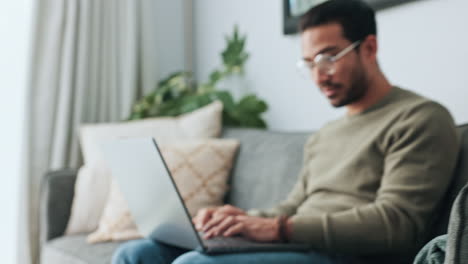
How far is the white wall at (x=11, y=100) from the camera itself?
8.98ft

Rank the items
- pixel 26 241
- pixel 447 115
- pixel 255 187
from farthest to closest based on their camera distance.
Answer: pixel 26 241, pixel 255 187, pixel 447 115

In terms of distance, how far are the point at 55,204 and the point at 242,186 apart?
2.23 ft

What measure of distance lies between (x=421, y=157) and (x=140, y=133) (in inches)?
52.7

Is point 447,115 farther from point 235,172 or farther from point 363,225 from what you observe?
point 235,172

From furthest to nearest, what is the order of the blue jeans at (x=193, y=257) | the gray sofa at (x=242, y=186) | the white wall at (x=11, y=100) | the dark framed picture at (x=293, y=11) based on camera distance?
1. the white wall at (x=11, y=100)
2. the dark framed picture at (x=293, y=11)
3. the gray sofa at (x=242, y=186)
4. the blue jeans at (x=193, y=257)

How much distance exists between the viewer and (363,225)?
1.29 meters

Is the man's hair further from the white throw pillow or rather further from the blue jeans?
the white throw pillow

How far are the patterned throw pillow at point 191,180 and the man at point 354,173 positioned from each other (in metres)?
0.47

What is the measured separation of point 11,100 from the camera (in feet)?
9.05

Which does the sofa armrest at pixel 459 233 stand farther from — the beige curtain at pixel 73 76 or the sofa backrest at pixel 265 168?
the beige curtain at pixel 73 76

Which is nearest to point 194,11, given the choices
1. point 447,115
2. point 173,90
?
point 173,90

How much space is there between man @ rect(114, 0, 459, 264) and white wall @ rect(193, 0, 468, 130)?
31 centimetres

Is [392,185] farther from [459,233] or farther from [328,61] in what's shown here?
[459,233]

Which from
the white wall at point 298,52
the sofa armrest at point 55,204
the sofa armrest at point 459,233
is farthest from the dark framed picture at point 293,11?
the sofa armrest at point 459,233
